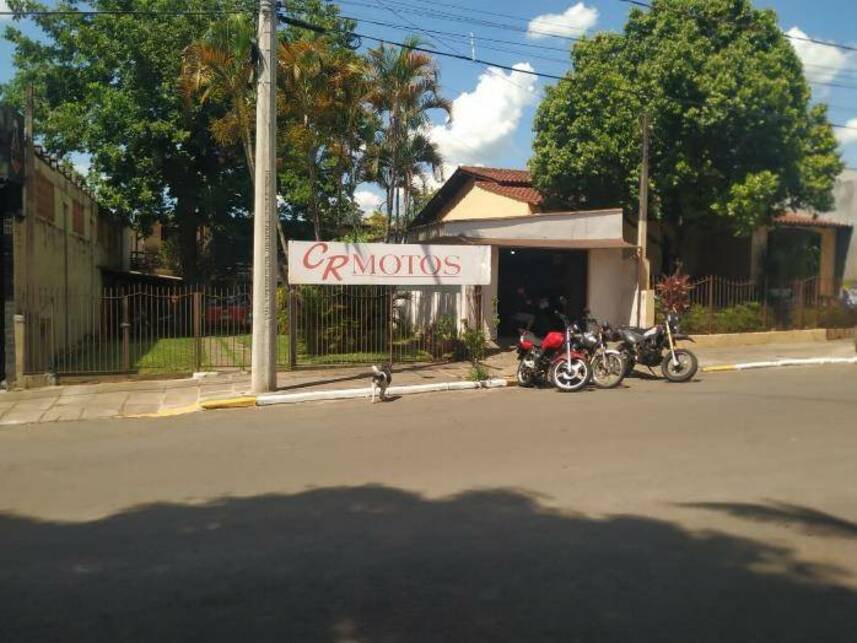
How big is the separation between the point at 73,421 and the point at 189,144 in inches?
695

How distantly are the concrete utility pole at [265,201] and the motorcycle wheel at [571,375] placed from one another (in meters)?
4.69

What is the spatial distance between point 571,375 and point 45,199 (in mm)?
12705

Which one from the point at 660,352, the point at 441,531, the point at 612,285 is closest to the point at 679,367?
the point at 660,352

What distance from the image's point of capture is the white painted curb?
1226cm

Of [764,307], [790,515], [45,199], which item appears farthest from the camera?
[764,307]

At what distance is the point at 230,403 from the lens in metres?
12.0

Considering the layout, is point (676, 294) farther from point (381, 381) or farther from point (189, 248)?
point (189, 248)

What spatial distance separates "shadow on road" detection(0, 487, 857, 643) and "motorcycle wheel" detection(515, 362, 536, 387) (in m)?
7.10

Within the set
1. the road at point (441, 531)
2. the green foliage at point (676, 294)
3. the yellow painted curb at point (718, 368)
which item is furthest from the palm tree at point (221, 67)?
the yellow painted curb at point (718, 368)

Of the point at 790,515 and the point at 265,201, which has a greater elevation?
the point at 265,201

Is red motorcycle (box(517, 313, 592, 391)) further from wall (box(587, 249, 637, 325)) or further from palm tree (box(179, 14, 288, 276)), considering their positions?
palm tree (box(179, 14, 288, 276))

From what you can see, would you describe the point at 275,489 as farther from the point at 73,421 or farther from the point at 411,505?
the point at 73,421

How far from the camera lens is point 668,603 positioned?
4.16 metres

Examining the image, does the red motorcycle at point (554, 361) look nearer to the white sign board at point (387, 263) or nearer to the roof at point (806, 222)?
the white sign board at point (387, 263)
